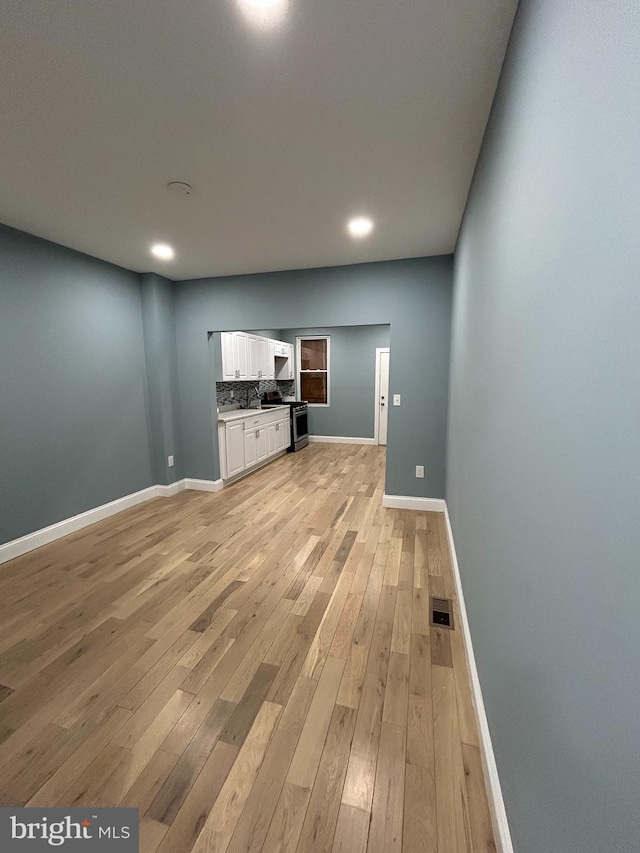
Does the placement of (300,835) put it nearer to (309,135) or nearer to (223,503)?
(309,135)

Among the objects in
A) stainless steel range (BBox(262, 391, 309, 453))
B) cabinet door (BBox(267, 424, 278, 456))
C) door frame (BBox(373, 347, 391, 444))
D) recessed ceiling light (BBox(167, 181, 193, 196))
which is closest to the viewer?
recessed ceiling light (BBox(167, 181, 193, 196))

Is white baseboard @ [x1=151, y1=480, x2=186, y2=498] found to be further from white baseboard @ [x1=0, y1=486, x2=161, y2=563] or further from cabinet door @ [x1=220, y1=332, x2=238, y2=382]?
cabinet door @ [x1=220, y1=332, x2=238, y2=382]

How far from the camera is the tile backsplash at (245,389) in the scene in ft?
17.3

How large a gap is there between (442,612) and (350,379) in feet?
16.8

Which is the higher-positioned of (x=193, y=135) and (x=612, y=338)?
(x=193, y=135)

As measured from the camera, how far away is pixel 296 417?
638 cm

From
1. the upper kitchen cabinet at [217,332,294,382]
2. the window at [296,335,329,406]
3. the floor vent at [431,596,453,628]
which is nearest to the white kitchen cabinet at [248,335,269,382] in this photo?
the upper kitchen cabinet at [217,332,294,382]

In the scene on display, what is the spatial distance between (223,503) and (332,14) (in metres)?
3.72

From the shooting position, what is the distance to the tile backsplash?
526 cm

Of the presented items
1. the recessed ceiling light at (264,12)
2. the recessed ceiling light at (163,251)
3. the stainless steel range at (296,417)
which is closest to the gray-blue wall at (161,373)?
the recessed ceiling light at (163,251)

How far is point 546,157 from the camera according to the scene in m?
0.77

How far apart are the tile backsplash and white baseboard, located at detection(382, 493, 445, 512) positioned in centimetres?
282

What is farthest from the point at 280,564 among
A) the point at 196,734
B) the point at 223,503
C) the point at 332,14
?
the point at 332,14

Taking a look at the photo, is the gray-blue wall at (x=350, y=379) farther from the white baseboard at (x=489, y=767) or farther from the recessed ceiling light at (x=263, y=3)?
the recessed ceiling light at (x=263, y=3)
